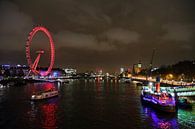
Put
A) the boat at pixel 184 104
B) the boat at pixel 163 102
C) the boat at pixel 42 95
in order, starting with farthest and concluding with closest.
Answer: the boat at pixel 42 95
the boat at pixel 184 104
the boat at pixel 163 102

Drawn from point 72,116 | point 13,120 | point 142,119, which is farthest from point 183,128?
point 13,120

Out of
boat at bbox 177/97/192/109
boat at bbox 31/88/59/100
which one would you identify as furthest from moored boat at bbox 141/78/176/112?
boat at bbox 31/88/59/100

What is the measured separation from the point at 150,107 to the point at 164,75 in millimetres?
109293

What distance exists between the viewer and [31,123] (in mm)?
41875

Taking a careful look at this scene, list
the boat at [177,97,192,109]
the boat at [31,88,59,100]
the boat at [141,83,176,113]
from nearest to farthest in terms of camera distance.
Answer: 1. the boat at [141,83,176,113]
2. the boat at [177,97,192,109]
3. the boat at [31,88,59,100]

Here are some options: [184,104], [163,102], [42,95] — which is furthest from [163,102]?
[42,95]

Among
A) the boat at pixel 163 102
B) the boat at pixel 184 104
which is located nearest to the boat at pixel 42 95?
the boat at pixel 163 102

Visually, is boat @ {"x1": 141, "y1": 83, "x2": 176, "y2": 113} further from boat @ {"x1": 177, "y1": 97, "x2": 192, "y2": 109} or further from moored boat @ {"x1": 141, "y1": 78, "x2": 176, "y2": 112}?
boat @ {"x1": 177, "y1": 97, "x2": 192, "y2": 109}

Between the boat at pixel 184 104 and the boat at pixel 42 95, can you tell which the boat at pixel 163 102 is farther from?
the boat at pixel 42 95

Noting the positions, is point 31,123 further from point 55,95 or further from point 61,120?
point 55,95

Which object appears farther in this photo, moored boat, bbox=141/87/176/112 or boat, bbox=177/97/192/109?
boat, bbox=177/97/192/109

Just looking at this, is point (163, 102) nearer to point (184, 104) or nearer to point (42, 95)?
point (184, 104)

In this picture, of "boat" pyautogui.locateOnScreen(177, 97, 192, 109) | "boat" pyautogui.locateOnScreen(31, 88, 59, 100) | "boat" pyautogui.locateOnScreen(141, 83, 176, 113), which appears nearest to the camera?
"boat" pyautogui.locateOnScreen(141, 83, 176, 113)

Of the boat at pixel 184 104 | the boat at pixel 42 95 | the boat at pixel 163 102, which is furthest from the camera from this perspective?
the boat at pixel 42 95
